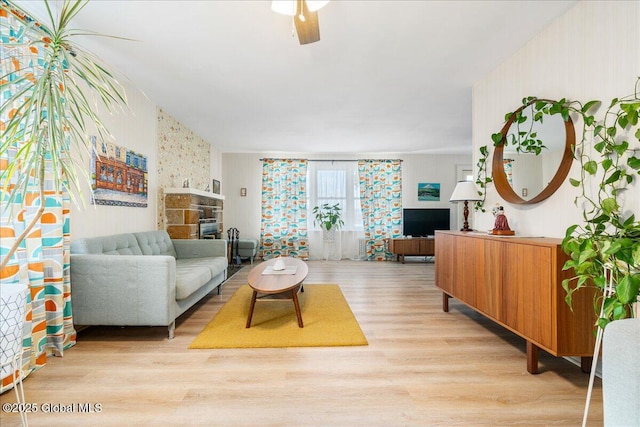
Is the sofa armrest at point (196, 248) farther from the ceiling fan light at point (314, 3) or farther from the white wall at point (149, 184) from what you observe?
the ceiling fan light at point (314, 3)

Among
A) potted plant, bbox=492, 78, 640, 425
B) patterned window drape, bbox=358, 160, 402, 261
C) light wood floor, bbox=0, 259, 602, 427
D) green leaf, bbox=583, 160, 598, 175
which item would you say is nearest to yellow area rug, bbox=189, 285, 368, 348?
light wood floor, bbox=0, 259, 602, 427

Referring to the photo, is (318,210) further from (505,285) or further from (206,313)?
(505,285)

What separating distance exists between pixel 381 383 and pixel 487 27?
2638 millimetres

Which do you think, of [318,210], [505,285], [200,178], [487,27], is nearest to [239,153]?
[200,178]

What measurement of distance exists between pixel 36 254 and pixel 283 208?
503cm

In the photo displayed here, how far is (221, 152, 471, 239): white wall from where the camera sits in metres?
7.02

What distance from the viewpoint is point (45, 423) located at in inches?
60.2

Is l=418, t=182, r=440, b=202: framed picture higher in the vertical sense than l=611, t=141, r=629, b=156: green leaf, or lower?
higher

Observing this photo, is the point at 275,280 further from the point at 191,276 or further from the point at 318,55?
the point at 318,55

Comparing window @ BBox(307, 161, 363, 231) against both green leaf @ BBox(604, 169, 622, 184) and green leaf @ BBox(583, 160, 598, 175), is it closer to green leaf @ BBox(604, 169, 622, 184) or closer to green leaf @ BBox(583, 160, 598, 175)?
green leaf @ BBox(583, 160, 598, 175)

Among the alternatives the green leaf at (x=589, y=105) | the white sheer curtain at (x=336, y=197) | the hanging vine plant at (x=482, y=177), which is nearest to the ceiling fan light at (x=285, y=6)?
the green leaf at (x=589, y=105)

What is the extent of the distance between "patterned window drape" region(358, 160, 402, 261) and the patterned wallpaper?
337 cm

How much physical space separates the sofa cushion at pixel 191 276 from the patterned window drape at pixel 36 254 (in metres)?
0.78

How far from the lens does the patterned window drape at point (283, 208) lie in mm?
6906
